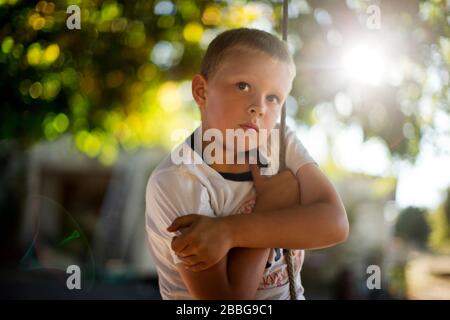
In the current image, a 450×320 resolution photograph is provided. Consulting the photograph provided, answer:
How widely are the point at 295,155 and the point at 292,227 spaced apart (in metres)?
0.13

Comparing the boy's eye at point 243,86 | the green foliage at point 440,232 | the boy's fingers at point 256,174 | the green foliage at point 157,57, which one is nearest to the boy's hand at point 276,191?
the boy's fingers at point 256,174

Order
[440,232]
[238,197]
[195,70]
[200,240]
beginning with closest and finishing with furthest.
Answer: [200,240], [238,197], [195,70], [440,232]

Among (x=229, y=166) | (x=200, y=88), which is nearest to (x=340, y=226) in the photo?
(x=229, y=166)

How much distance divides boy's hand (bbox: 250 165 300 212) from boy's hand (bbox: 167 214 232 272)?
8cm

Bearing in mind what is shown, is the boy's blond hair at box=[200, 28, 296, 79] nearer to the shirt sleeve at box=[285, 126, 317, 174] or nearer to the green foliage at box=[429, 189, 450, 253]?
the shirt sleeve at box=[285, 126, 317, 174]

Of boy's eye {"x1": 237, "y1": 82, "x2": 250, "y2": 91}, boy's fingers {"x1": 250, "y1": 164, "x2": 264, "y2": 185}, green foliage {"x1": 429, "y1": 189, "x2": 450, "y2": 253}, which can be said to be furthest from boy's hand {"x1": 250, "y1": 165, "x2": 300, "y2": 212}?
green foliage {"x1": 429, "y1": 189, "x2": 450, "y2": 253}

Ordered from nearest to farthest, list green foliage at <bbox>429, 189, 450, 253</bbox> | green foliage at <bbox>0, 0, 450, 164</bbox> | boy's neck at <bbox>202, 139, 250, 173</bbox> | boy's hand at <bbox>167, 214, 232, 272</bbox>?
boy's hand at <bbox>167, 214, 232, 272</bbox> < boy's neck at <bbox>202, 139, 250, 173</bbox> < green foliage at <bbox>0, 0, 450, 164</bbox> < green foliage at <bbox>429, 189, 450, 253</bbox>

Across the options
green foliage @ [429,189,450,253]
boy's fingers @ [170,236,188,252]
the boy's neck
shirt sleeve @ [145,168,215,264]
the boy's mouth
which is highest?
green foliage @ [429,189,450,253]

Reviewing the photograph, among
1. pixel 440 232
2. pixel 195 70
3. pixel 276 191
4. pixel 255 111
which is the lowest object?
pixel 276 191

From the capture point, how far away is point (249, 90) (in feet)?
2.67

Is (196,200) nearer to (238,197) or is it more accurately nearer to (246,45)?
(238,197)

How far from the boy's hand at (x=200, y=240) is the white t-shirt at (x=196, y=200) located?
43mm

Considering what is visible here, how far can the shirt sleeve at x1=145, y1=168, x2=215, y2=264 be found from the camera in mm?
796

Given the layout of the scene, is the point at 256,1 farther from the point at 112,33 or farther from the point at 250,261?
the point at 250,261
